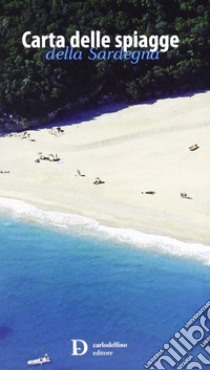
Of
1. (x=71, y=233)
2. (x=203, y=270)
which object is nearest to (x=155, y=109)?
(x=71, y=233)

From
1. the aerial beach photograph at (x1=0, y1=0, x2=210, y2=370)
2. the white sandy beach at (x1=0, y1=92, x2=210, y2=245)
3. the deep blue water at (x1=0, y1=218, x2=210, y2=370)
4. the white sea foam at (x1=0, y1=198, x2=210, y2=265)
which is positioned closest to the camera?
the deep blue water at (x1=0, y1=218, x2=210, y2=370)

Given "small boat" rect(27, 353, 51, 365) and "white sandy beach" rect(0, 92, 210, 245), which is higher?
"white sandy beach" rect(0, 92, 210, 245)

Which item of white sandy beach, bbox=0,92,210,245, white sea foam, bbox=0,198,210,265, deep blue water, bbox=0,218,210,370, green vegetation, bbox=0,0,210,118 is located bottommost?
deep blue water, bbox=0,218,210,370

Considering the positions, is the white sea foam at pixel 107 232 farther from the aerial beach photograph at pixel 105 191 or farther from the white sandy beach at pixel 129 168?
the white sandy beach at pixel 129 168

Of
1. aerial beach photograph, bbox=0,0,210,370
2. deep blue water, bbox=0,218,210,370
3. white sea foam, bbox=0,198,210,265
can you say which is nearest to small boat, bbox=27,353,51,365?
aerial beach photograph, bbox=0,0,210,370

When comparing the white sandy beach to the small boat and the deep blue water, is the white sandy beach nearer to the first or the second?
the deep blue water

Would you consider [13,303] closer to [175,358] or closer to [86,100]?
[175,358]

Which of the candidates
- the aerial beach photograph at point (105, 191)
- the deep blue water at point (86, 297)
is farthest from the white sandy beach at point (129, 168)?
the deep blue water at point (86, 297)
